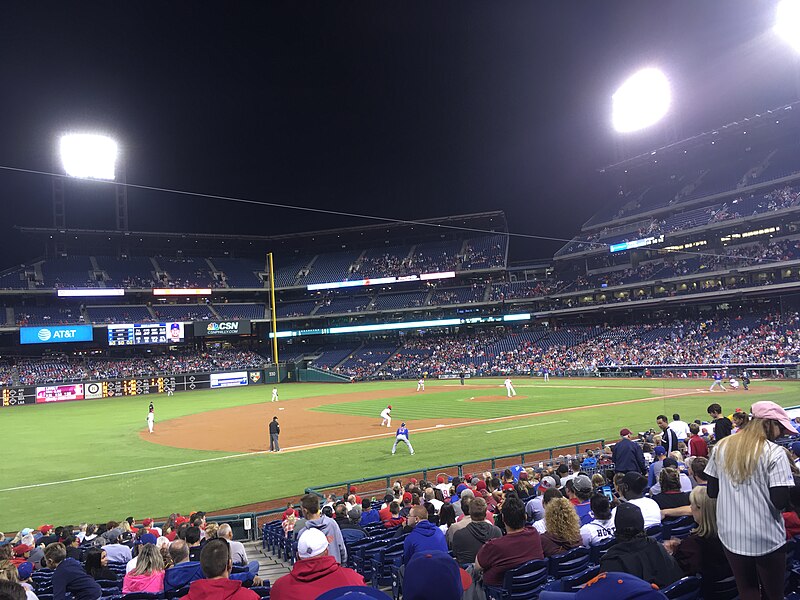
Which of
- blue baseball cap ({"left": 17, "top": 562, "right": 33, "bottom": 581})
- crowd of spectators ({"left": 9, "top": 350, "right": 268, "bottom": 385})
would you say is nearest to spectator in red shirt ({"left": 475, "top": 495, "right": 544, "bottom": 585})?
blue baseball cap ({"left": 17, "top": 562, "right": 33, "bottom": 581})

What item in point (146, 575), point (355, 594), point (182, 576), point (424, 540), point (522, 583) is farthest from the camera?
point (146, 575)

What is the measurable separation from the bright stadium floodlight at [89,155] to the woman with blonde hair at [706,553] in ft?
210

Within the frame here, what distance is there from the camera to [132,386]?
6084cm

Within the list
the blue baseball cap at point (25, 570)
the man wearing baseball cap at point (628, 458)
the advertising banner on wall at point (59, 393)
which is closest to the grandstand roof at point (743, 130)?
the man wearing baseball cap at point (628, 458)

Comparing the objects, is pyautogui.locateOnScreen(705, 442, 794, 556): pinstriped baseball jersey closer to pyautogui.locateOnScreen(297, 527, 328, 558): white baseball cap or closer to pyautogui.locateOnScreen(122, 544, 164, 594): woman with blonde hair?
pyautogui.locateOnScreen(297, 527, 328, 558): white baseball cap

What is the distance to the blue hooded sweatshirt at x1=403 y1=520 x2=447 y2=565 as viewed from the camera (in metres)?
5.15

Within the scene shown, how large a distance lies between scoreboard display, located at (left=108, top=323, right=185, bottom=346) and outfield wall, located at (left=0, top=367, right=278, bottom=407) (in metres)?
5.45

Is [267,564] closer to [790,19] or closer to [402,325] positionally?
[790,19]

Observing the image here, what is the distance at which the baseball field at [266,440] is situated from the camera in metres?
16.1

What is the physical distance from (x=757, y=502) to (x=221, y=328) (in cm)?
7270

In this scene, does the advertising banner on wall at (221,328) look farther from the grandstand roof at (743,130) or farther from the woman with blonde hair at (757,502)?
the woman with blonde hair at (757,502)

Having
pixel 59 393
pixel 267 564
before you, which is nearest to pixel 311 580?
pixel 267 564

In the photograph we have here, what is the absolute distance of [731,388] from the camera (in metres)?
22.3

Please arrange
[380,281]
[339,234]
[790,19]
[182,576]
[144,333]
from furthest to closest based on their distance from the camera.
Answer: [339,234], [380,281], [144,333], [790,19], [182,576]
